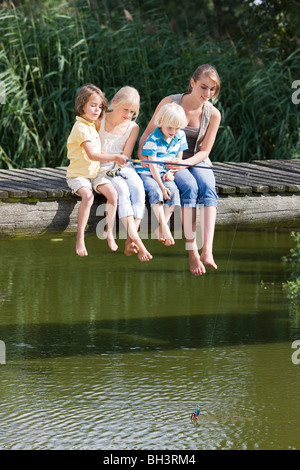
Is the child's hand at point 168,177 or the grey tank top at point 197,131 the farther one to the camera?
the grey tank top at point 197,131

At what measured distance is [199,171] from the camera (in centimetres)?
591

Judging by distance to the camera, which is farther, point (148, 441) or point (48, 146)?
point (48, 146)

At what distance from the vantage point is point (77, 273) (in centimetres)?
1112

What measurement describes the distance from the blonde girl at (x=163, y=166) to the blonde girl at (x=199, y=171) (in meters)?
0.08

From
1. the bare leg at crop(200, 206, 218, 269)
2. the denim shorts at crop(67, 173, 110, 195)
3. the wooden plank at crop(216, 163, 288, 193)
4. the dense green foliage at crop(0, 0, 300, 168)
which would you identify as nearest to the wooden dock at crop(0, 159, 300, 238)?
the wooden plank at crop(216, 163, 288, 193)

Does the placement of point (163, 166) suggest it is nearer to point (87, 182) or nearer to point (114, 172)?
point (114, 172)

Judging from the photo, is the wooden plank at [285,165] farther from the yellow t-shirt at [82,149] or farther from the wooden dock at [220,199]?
the yellow t-shirt at [82,149]

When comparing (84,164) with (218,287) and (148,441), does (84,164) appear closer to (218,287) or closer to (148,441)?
(148,441)

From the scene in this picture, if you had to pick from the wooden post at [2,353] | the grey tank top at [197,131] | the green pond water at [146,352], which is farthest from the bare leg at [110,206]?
the wooden post at [2,353]

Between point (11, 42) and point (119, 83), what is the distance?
147 centimetres

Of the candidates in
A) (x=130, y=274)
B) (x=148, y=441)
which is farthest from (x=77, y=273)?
(x=148, y=441)

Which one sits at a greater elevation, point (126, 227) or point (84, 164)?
point (84, 164)

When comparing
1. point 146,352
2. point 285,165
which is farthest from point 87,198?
point 146,352

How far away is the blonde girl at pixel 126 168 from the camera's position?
558cm
